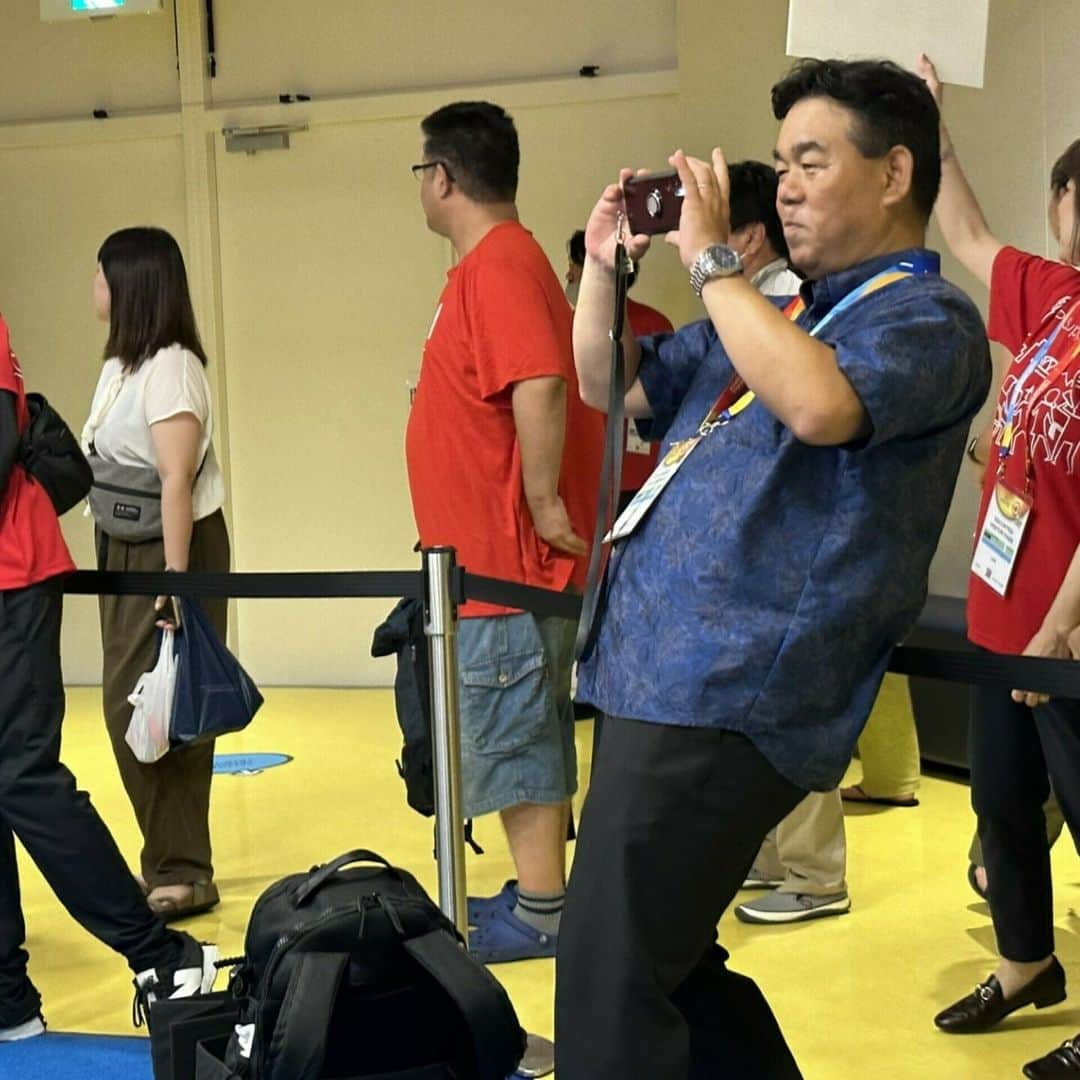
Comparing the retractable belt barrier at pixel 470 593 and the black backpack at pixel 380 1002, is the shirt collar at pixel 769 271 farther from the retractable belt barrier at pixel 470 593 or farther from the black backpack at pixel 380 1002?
the black backpack at pixel 380 1002

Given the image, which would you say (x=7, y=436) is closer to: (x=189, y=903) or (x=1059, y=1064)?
(x=189, y=903)

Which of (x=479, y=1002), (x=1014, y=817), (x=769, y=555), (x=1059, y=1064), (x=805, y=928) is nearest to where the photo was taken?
(x=769, y=555)

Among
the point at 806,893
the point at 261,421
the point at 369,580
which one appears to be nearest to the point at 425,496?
the point at 369,580

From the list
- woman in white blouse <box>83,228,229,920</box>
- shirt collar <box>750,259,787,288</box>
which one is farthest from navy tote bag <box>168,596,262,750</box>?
shirt collar <box>750,259,787,288</box>

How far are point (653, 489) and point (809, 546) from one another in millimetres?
195

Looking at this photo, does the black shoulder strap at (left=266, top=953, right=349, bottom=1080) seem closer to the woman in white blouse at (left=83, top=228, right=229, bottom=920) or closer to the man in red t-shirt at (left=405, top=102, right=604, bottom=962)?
the man in red t-shirt at (left=405, top=102, right=604, bottom=962)

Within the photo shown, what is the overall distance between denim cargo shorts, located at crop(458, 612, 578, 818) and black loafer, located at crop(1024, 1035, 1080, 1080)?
→ 1.02 m

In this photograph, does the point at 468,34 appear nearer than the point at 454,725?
No

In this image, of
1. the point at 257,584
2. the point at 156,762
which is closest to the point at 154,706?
the point at 156,762

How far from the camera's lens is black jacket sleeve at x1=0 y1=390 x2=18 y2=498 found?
289 cm

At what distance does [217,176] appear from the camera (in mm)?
7016

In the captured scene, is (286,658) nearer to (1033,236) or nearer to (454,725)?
(1033,236)

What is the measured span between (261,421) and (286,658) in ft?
3.31

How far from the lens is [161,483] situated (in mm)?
3701
